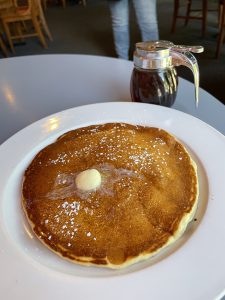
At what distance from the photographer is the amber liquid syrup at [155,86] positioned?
2.47 feet

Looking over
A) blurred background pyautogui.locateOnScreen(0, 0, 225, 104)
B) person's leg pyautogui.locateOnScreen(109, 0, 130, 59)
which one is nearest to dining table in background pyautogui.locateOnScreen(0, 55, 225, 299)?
blurred background pyautogui.locateOnScreen(0, 0, 225, 104)

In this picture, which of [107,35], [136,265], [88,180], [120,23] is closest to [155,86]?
[88,180]

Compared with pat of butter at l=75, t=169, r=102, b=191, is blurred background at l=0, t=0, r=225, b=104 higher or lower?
lower

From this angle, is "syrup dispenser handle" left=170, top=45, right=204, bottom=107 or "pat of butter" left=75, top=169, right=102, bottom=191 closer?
"pat of butter" left=75, top=169, right=102, bottom=191

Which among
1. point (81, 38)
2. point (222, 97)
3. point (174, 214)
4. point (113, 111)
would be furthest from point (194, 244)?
point (81, 38)

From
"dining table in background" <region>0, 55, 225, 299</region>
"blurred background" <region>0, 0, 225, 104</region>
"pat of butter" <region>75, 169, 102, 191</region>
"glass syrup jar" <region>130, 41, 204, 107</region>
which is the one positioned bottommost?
"blurred background" <region>0, 0, 225, 104</region>

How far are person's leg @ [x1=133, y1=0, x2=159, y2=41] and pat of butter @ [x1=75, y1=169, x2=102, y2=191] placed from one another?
2.34m

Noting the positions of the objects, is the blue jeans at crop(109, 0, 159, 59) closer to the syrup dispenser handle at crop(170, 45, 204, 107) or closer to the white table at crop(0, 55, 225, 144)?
the white table at crop(0, 55, 225, 144)

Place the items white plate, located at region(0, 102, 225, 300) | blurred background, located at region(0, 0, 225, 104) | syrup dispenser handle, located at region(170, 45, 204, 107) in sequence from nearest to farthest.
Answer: white plate, located at region(0, 102, 225, 300) → syrup dispenser handle, located at region(170, 45, 204, 107) → blurred background, located at region(0, 0, 225, 104)

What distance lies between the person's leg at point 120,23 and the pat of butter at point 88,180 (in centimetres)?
244

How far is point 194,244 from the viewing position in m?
0.48

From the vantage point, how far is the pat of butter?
22.0 inches

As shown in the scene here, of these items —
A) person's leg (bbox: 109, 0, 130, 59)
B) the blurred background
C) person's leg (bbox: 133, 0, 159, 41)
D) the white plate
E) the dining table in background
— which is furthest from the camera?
the blurred background

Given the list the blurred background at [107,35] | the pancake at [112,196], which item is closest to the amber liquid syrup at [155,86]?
the pancake at [112,196]
